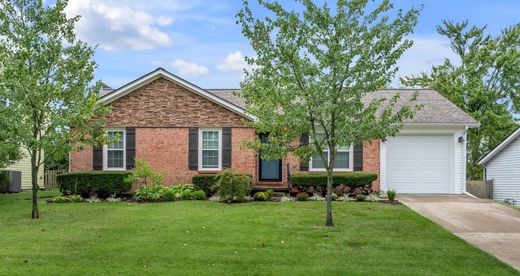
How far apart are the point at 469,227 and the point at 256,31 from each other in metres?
6.88

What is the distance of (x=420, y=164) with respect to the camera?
19.7 m

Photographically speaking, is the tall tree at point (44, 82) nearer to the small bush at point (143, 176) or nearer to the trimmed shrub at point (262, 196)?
the small bush at point (143, 176)

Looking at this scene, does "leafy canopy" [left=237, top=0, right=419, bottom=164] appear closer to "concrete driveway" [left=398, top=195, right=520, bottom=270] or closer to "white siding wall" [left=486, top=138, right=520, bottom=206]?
"concrete driveway" [left=398, top=195, right=520, bottom=270]

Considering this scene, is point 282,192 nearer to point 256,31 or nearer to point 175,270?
point 256,31

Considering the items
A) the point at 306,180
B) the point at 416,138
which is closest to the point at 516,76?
the point at 416,138

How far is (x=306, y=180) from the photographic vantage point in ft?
58.7

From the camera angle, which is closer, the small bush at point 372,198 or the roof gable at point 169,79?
the small bush at point 372,198

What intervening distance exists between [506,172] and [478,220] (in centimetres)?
1065

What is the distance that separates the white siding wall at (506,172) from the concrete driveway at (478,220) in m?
4.72

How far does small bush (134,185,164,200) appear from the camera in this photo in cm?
1709

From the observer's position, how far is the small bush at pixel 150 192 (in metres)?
17.1

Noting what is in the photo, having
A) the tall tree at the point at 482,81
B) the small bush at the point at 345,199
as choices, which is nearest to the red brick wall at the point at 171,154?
the small bush at the point at 345,199

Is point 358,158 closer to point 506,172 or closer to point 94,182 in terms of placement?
point 506,172

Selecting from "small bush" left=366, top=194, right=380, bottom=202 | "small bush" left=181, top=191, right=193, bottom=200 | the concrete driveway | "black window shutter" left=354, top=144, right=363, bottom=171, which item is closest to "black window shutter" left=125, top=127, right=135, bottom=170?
"small bush" left=181, top=191, right=193, bottom=200
